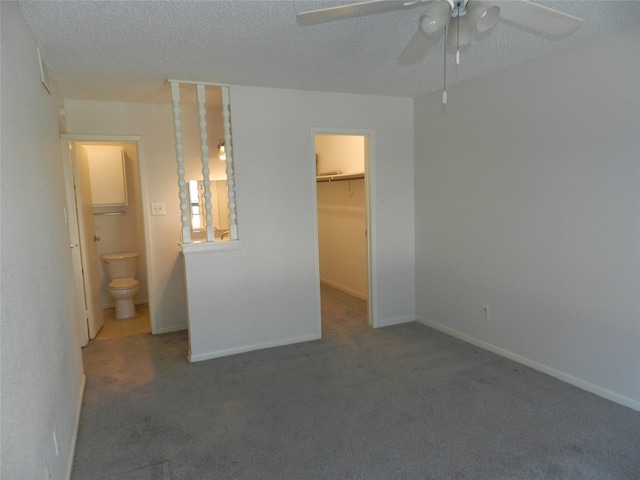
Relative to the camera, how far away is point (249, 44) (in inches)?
96.5

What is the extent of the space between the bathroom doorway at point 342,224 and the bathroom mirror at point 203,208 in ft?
3.70

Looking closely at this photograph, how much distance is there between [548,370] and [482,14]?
2411 mm

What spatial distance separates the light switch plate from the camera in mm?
4001

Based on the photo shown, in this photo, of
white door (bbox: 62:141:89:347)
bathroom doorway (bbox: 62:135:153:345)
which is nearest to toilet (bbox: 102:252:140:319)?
bathroom doorway (bbox: 62:135:153:345)

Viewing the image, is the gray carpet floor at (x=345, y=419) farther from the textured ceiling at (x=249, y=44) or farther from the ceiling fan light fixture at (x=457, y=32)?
the textured ceiling at (x=249, y=44)

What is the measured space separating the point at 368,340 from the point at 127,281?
9.12ft

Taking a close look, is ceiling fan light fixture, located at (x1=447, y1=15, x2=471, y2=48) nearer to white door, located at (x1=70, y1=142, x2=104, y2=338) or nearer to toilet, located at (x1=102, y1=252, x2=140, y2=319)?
white door, located at (x1=70, y1=142, x2=104, y2=338)

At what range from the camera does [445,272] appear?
12.6ft

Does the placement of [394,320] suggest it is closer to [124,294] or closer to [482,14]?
[124,294]

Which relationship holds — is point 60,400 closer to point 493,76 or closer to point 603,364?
point 603,364

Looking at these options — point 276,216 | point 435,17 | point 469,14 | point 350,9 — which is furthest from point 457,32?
point 276,216

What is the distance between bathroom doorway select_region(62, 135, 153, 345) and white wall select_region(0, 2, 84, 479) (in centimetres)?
141

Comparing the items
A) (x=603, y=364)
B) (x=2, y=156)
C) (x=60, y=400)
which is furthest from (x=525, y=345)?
(x=2, y=156)

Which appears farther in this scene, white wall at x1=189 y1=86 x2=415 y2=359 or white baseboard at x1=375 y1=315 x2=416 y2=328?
white baseboard at x1=375 y1=315 x2=416 y2=328
